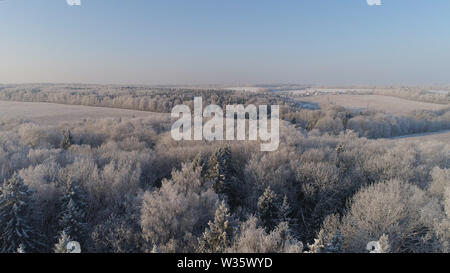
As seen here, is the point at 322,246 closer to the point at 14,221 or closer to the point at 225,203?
the point at 225,203

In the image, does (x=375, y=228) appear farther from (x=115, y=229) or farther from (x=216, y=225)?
(x=115, y=229)

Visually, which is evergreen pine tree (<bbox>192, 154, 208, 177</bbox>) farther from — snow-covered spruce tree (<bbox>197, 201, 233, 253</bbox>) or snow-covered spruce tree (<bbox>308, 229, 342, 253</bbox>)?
snow-covered spruce tree (<bbox>308, 229, 342, 253</bbox>)

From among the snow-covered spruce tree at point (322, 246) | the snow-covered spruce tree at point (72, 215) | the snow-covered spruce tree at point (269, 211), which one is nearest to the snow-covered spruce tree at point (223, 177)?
the snow-covered spruce tree at point (269, 211)

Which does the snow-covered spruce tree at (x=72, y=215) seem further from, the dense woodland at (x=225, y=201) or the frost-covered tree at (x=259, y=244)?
the frost-covered tree at (x=259, y=244)
